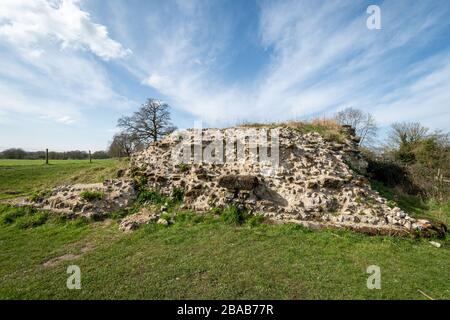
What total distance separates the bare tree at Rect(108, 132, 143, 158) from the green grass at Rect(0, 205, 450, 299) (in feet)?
75.4

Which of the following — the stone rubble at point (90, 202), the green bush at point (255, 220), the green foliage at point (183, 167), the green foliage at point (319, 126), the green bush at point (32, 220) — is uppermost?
the green foliage at point (319, 126)

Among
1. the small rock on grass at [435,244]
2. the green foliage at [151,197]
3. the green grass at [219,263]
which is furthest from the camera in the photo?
the green foliage at [151,197]

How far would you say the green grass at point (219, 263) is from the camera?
4121 millimetres

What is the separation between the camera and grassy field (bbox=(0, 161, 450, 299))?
413 centimetres

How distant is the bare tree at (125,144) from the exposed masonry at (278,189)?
772 inches

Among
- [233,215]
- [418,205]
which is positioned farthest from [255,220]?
[418,205]

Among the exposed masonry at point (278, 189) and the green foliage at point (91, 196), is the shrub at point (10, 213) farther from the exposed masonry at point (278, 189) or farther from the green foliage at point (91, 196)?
the green foliage at point (91, 196)

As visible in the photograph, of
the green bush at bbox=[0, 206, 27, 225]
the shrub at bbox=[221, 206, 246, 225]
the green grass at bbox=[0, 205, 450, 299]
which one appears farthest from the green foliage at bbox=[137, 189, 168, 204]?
the green bush at bbox=[0, 206, 27, 225]

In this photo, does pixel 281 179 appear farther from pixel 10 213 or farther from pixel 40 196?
pixel 10 213

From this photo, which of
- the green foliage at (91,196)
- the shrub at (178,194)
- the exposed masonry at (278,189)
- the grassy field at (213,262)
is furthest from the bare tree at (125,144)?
the grassy field at (213,262)

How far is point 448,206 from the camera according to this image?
9.60 m

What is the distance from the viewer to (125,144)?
30047 mm

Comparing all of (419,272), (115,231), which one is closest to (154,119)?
(115,231)

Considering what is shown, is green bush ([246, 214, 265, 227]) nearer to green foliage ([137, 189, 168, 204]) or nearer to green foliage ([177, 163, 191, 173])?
green foliage ([137, 189, 168, 204])
